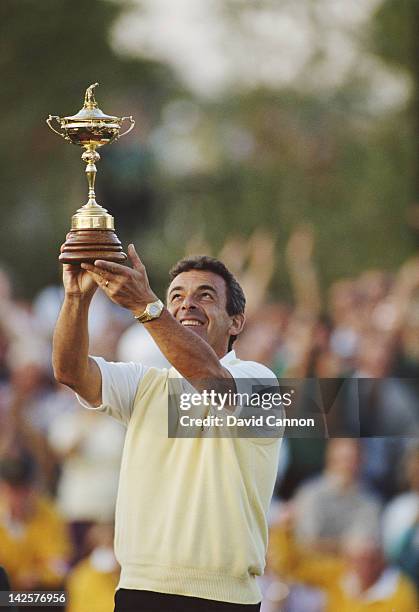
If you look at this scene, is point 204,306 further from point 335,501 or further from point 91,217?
point 335,501

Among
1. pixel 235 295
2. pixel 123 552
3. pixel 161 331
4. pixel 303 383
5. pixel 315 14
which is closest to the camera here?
pixel 161 331

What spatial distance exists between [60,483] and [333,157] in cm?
299

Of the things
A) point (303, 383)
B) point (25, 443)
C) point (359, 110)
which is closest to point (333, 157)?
point (359, 110)

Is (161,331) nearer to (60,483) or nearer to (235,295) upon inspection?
(235,295)

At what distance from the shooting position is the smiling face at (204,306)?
3.27 metres

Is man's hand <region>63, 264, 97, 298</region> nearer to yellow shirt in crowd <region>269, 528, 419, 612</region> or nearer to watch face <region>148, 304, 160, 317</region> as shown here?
watch face <region>148, 304, 160, 317</region>

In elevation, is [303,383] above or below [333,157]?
below

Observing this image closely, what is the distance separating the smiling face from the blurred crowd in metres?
1.32

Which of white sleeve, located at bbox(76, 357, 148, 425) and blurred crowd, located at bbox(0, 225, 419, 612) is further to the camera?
blurred crowd, located at bbox(0, 225, 419, 612)

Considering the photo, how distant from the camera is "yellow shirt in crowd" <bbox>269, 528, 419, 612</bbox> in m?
4.97

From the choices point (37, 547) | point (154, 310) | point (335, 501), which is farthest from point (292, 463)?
point (154, 310)

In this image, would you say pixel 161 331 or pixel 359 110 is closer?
pixel 161 331

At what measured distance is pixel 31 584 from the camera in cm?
521

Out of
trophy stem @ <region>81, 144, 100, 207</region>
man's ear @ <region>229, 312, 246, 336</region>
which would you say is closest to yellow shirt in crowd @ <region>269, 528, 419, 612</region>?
man's ear @ <region>229, 312, 246, 336</region>
